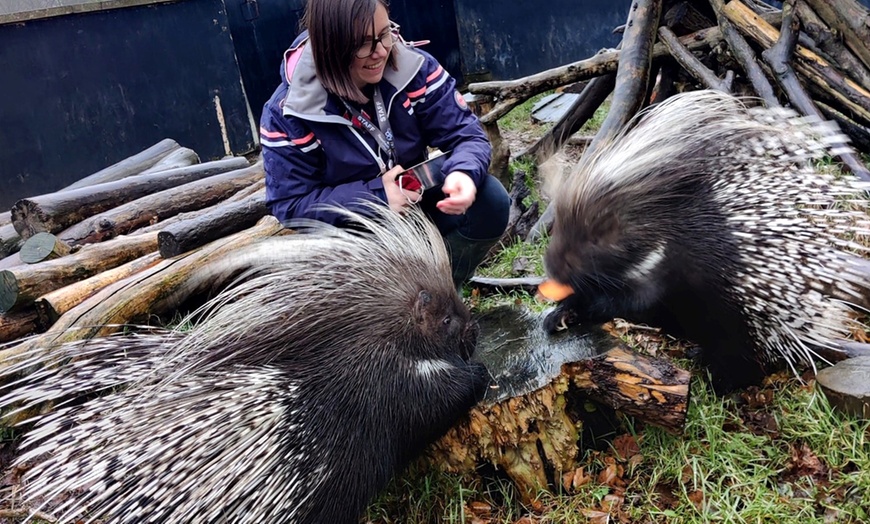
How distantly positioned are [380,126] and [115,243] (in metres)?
1.67

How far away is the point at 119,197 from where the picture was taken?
12.4 ft

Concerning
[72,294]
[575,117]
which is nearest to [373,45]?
[72,294]

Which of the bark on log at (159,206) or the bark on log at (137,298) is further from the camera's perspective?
the bark on log at (159,206)

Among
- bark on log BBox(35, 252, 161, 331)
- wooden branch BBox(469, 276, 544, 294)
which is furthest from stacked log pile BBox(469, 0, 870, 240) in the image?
bark on log BBox(35, 252, 161, 331)

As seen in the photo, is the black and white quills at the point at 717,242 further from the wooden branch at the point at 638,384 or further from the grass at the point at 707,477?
the wooden branch at the point at 638,384

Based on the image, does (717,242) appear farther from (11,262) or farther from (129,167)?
(129,167)

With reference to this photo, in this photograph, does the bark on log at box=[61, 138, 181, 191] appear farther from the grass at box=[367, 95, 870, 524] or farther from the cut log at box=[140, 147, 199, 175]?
the grass at box=[367, 95, 870, 524]

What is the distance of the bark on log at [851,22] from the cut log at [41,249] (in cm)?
355

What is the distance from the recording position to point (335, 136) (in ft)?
7.07

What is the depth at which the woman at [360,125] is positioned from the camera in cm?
194

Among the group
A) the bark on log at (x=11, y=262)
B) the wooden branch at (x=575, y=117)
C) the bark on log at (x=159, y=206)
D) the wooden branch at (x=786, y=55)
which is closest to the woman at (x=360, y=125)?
the bark on log at (x=159, y=206)

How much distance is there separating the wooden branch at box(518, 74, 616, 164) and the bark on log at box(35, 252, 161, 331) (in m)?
2.40

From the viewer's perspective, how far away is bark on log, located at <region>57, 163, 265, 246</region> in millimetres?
3377

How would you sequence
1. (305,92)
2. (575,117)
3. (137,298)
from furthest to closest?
(575,117), (137,298), (305,92)
